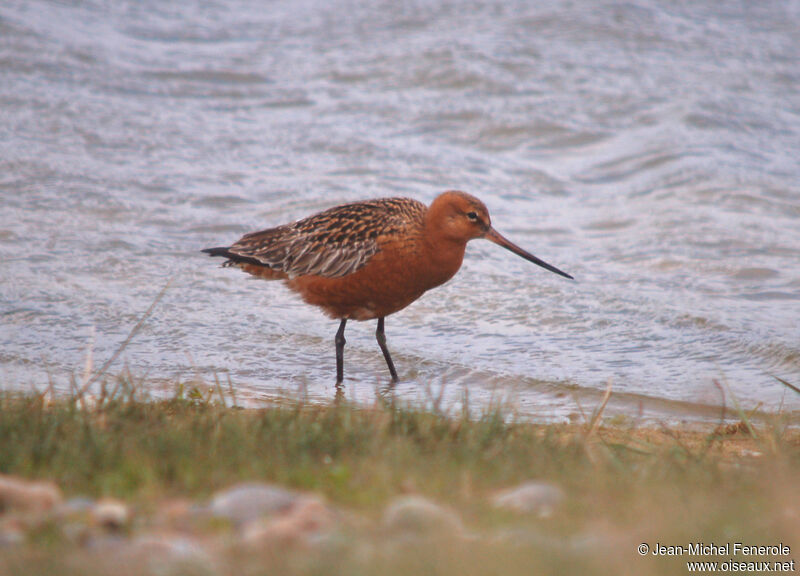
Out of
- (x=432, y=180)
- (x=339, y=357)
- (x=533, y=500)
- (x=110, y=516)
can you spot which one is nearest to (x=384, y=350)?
(x=339, y=357)

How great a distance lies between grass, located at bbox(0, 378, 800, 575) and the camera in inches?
109

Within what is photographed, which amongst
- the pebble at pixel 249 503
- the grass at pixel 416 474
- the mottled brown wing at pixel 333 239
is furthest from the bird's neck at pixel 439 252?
the pebble at pixel 249 503

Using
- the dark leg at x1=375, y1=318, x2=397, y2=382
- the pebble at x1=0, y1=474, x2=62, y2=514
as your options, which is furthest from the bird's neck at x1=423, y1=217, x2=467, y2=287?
the pebble at x1=0, y1=474, x2=62, y2=514

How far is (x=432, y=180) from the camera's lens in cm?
1188

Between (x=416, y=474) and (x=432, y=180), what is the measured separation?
8313 millimetres

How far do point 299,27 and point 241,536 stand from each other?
15.8m

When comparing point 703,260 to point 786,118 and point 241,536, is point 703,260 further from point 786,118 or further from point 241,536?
point 241,536

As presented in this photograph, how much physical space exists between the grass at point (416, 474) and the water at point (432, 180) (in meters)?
0.69

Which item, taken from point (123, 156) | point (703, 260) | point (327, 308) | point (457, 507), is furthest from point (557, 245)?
point (457, 507)

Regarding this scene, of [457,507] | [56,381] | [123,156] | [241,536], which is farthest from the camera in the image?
[123,156]

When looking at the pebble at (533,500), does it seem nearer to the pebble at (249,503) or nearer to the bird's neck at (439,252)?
the pebble at (249,503)

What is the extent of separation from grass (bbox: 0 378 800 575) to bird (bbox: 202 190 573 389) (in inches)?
69.5

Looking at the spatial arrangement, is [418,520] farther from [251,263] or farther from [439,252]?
[251,263]

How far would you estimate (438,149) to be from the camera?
42.5ft
